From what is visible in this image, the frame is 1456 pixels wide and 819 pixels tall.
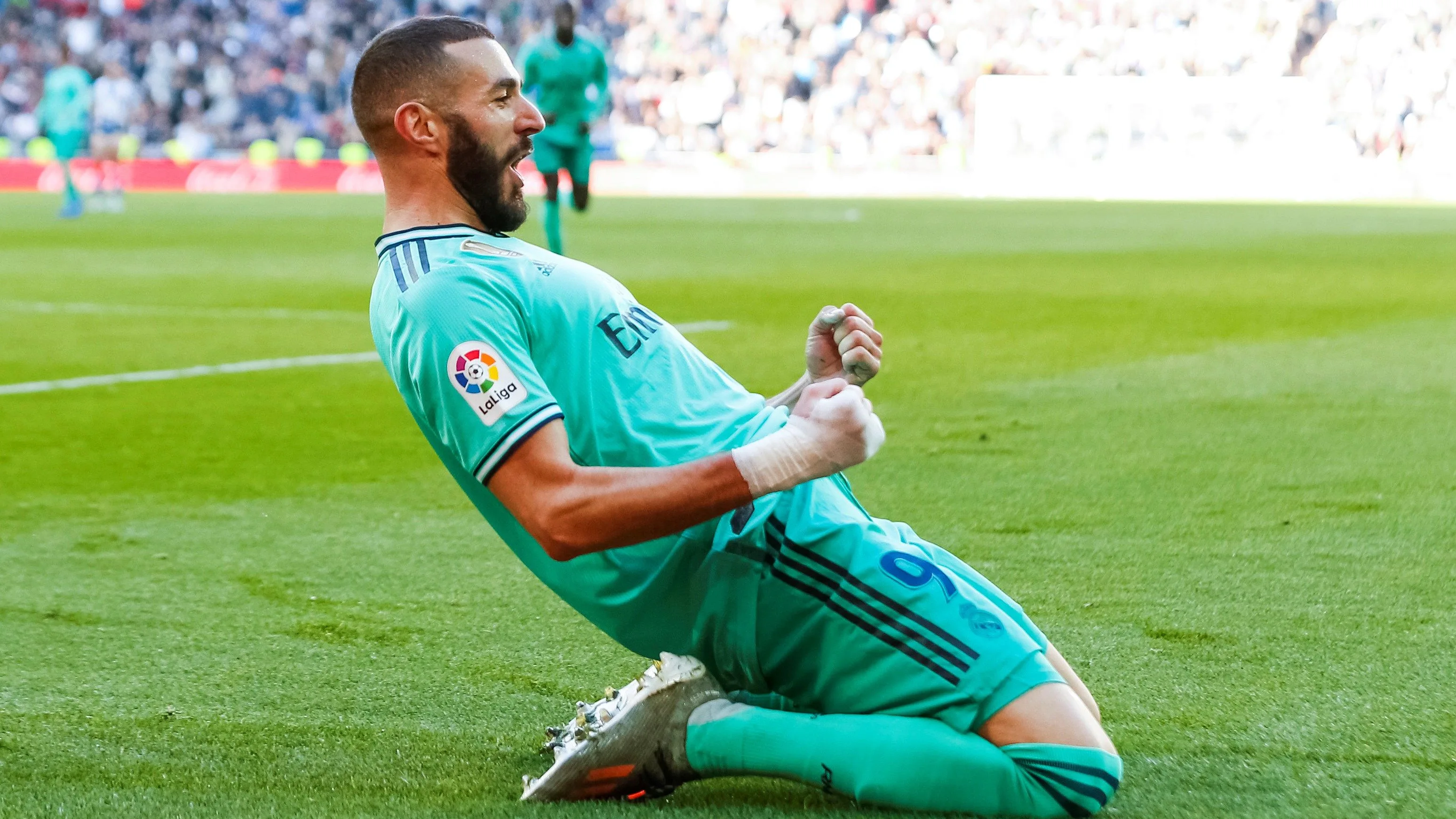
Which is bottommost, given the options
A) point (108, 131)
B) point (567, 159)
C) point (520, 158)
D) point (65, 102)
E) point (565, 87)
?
point (108, 131)

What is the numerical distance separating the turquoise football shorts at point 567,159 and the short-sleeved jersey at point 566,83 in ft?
0.28

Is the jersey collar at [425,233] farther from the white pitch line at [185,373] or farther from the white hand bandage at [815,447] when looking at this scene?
the white pitch line at [185,373]

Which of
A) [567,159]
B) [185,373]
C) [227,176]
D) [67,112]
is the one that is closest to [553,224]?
[567,159]

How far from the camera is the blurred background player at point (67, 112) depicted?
78.2 ft

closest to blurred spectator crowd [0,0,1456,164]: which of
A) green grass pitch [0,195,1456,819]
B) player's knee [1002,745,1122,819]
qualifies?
green grass pitch [0,195,1456,819]

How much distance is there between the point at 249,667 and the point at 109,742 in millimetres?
570

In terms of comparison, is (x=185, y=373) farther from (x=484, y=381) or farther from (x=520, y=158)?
(x=484, y=381)

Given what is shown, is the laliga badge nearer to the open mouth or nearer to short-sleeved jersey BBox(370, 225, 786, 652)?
short-sleeved jersey BBox(370, 225, 786, 652)

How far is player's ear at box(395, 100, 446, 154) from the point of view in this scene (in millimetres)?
2826

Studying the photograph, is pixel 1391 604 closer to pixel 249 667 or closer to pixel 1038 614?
pixel 1038 614

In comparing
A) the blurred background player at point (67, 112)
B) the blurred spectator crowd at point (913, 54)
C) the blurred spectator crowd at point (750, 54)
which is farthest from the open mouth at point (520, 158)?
the blurred spectator crowd at point (913, 54)

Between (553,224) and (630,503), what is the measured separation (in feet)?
41.7

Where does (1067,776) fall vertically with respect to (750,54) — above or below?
above

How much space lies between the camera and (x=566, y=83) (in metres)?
16.0
